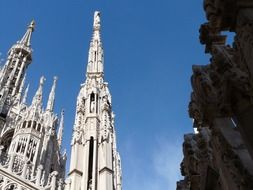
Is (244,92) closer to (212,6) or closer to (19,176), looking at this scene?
(212,6)

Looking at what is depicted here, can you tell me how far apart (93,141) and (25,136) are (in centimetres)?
1507

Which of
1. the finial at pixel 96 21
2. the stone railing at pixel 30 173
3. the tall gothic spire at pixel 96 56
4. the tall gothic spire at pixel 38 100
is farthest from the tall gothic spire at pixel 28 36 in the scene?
the stone railing at pixel 30 173

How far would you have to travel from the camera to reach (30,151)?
1283 inches

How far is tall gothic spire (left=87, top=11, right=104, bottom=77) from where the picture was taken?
26547 mm

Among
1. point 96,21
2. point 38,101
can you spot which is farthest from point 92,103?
point 38,101

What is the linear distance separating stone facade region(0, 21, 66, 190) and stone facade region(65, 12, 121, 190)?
253 inches

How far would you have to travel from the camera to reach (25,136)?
3388 centimetres

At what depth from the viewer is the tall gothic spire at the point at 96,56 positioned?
2655 cm

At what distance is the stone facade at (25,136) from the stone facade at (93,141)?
6431mm

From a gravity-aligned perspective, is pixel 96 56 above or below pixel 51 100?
below

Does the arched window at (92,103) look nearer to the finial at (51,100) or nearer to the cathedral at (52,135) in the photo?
the cathedral at (52,135)

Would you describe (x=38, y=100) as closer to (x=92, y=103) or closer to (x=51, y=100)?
(x=51, y=100)

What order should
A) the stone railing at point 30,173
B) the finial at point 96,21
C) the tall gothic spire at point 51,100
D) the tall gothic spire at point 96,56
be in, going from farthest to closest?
the tall gothic spire at point 51,100
the finial at point 96,21
the stone railing at point 30,173
the tall gothic spire at point 96,56

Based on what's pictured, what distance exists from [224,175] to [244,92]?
1173 mm
